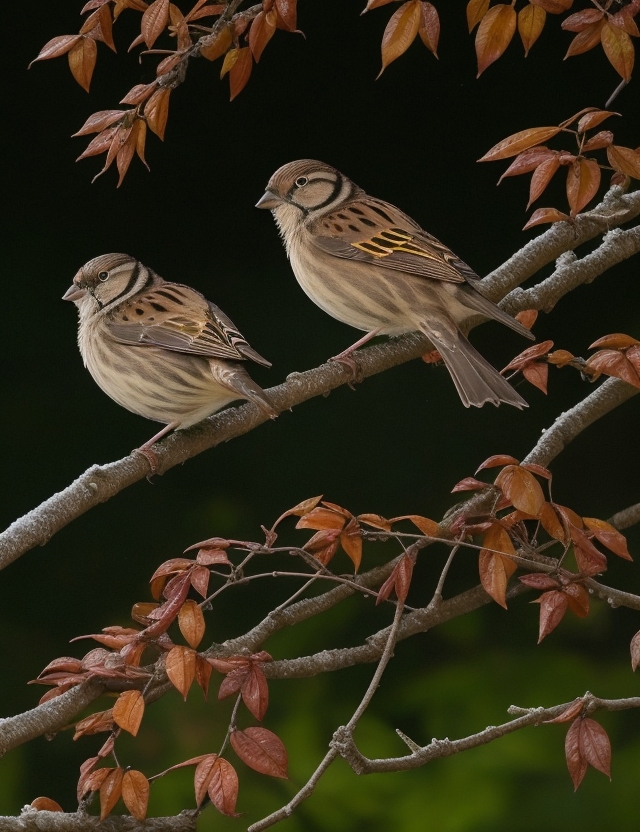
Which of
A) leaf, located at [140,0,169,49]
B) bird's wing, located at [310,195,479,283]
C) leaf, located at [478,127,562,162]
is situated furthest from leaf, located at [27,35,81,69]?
leaf, located at [478,127,562,162]

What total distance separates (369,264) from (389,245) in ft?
0.17

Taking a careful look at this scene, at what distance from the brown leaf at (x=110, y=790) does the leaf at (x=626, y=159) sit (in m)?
1.19

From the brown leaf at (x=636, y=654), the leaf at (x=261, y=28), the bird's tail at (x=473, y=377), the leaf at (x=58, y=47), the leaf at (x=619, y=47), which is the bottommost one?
the brown leaf at (x=636, y=654)

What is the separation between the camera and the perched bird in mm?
1806

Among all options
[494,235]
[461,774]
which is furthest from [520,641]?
[494,235]

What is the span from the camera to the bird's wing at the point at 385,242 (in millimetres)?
1909

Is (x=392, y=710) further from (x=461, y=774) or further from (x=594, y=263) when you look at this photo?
(x=594, y=263)

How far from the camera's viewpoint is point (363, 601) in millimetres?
2549

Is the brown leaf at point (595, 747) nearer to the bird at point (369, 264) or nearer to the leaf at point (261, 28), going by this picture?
the bird at point (369, 264)

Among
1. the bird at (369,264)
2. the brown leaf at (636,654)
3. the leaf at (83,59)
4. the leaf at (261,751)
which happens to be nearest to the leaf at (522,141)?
the bird at (369,264)

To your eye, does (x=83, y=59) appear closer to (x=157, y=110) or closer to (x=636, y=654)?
(x=157, y=110)

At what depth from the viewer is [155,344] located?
1.86 meters

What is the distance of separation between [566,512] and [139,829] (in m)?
0.80

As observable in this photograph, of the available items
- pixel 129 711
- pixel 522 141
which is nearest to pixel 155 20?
pixel 522 141
